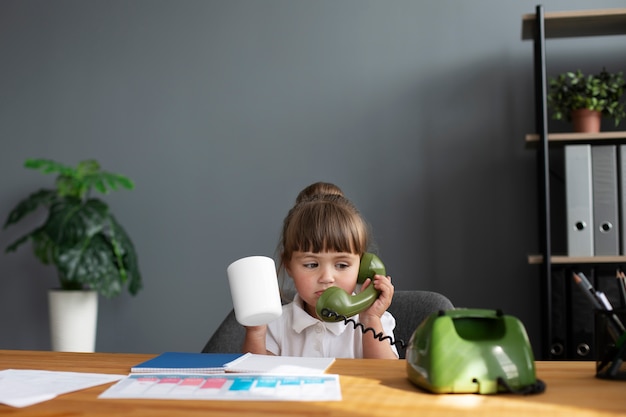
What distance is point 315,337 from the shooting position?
5.21ft

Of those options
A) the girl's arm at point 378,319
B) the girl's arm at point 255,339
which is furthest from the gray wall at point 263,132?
the girl's arm at point 255,339

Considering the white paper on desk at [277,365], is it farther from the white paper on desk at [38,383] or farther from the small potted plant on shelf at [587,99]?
the small potted plant on shelf at [587,99]

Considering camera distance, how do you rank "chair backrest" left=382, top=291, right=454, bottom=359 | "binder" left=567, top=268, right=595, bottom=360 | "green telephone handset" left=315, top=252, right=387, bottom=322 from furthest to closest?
"binder" left=567, top=268, right=595, bottom=360 → "chair backrest" left=382, top=291, right=454, bottom=359 → "green telephone handset" left=315, top=252, right=387, bottom=322

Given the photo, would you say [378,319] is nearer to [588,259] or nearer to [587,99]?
[588,259]

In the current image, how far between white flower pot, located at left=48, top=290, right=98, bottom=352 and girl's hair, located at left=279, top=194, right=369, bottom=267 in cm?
166

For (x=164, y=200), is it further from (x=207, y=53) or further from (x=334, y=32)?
(x=334, y=32)

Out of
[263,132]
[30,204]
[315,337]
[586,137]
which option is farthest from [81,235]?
[586,137]

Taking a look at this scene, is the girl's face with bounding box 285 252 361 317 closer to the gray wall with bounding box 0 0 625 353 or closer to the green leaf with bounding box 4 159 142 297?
the gray wall with bounding box 0 0 625 353

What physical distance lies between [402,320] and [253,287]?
646mm

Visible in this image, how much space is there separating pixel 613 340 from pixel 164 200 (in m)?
2.53

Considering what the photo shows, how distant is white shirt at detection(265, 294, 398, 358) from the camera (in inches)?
61.9

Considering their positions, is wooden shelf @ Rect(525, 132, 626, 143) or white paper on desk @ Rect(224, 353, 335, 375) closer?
white paper on desk @ Rect(224, 353, 335, 375)

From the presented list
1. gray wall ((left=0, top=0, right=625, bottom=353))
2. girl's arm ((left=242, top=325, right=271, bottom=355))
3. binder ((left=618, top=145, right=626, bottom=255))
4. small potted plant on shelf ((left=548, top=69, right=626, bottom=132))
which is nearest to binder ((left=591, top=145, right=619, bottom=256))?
binder ((left=618, top=145, right=626, bottom=255))

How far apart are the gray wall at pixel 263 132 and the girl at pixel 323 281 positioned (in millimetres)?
1402
